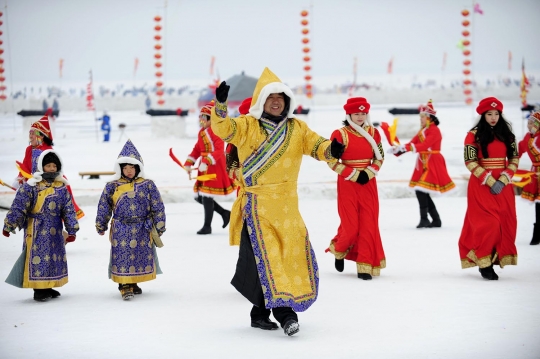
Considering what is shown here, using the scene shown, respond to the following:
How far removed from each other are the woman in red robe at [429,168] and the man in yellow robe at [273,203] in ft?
15.9

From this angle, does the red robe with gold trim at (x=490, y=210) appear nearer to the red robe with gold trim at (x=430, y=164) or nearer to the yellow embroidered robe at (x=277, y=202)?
the yellow embroidered robe at (x=277, y=202)

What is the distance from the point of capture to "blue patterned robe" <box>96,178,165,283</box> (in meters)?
6.88

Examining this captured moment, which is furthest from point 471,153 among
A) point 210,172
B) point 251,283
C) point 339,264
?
point 210,172

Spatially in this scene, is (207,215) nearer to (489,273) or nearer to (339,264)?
(339,264)

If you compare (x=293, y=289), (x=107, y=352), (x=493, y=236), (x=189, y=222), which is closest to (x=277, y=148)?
(x=293, y=289)

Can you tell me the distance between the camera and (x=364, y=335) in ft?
18.7

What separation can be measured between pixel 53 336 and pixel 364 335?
2073 millimetres

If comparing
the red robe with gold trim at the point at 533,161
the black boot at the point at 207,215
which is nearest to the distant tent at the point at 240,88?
the black boot at the point at 207,215

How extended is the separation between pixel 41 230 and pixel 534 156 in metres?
5.27

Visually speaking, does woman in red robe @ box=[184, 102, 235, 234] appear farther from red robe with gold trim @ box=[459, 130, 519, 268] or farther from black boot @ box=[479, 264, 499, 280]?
black boot @ box=[479, 264, 499, 280]

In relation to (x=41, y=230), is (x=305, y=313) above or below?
below

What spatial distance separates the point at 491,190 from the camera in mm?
7473

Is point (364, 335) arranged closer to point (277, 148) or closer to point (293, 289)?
point (293, 289)

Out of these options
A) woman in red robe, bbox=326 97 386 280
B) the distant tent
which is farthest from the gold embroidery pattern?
the distant tent
